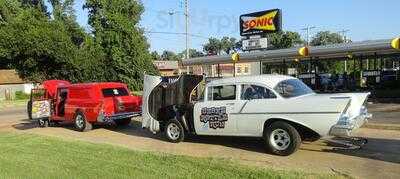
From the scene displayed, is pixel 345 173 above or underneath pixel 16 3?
underneath

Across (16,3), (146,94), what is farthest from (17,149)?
(16,3)

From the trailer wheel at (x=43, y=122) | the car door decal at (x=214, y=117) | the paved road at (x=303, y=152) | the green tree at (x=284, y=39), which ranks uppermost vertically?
the green tree at (x=284, y=39)

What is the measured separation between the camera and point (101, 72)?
62656 millimetres

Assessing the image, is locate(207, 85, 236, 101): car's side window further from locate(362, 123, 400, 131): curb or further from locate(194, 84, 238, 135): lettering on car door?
locate(362, 123, 400, 131): curb

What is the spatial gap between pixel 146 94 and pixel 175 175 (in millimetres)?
6238

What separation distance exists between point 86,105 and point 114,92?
1048 mm

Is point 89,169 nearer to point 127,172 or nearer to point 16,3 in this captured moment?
point 127,172

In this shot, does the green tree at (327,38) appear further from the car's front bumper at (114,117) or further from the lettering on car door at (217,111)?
the lettering on car door at (217,111)

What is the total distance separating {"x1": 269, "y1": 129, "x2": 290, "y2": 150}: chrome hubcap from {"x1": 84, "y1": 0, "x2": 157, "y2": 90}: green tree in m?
49.9

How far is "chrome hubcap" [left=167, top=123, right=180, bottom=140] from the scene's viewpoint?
570 inches

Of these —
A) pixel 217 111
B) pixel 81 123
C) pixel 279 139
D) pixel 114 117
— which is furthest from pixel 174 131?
pixel 81 123

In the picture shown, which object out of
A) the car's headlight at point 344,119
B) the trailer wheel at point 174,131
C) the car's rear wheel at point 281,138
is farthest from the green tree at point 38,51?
the car's headlight at point 344,119

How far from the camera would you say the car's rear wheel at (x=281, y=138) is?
11438 millimetres

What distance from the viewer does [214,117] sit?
13211mm
